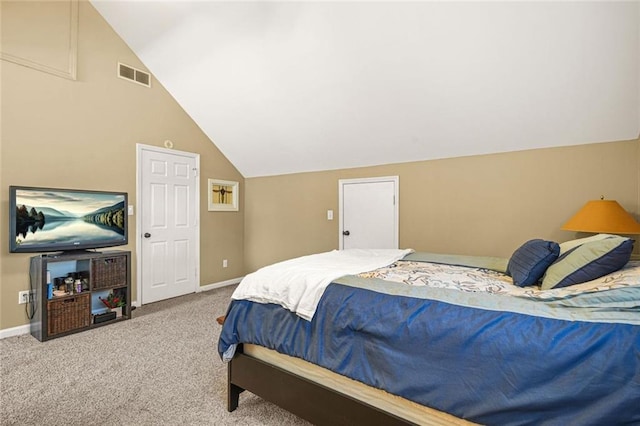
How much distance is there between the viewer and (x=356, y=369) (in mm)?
1433

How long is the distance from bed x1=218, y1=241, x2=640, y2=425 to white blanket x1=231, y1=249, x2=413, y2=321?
20mm

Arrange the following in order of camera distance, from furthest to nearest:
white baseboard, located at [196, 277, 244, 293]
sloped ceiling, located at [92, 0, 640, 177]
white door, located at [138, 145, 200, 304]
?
white baseboard, located at [196, 277, 244, 293] < white door, located at [138, 145, 200, 304] < sloped ceiling, located at [92, 0, 640, 177]

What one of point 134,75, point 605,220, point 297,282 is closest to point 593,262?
point 605,220

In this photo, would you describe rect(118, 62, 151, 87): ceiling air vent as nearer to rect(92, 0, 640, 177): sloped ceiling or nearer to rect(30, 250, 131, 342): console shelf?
rect(92, 0, 640, 177): sloped ceiling

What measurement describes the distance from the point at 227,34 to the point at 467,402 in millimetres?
3782

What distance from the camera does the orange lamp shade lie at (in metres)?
2.49

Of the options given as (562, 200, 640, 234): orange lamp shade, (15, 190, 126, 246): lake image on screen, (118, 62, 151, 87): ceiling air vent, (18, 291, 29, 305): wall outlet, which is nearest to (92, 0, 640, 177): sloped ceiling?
(118, 62, 151, 87): ceiling air vent

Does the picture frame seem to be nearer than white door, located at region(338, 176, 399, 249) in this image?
No

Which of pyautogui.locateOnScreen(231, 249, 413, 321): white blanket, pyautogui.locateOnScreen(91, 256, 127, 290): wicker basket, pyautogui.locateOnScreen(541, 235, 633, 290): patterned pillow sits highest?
pyautogui.locateOnScreen(541, 235, 633, 290): patterned pillow

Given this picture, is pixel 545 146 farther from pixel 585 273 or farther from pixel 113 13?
pixel 113 13

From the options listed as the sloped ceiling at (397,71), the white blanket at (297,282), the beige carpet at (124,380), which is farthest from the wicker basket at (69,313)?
the sloped ceiling at (397,71)

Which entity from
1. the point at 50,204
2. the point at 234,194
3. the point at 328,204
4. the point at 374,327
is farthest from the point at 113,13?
the point at 374,327

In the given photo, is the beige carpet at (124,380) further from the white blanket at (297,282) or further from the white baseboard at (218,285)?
the white baseboard at (218,285)

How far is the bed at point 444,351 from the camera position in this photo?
1007 millimetres
